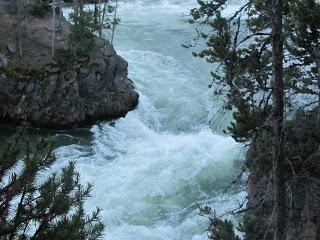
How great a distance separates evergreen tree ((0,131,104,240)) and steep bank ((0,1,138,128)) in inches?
579

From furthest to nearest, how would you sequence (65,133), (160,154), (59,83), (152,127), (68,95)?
(152,127) → (68,95) → (59,83) → (65,133) → (160,154)

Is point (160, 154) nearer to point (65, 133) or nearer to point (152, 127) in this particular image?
point (152, 127)

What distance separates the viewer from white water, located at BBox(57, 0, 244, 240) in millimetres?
16281

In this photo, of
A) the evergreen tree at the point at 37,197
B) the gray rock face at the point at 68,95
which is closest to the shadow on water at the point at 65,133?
the gray rock face at the point at 68,95

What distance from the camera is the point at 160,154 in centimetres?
2091

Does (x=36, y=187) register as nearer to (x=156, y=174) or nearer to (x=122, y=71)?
(x=156, y=174)

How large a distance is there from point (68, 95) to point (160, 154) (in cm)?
505

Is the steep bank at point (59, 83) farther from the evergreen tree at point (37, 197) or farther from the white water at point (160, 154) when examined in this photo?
the evergreen tree at point (37, 197)

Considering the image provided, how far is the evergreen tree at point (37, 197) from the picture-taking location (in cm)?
634

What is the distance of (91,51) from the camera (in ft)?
81.1

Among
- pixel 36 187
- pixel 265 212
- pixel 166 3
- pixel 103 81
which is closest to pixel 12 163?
pixel 36 187

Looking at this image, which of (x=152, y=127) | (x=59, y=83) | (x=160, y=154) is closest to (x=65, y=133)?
(x=59, y=83)

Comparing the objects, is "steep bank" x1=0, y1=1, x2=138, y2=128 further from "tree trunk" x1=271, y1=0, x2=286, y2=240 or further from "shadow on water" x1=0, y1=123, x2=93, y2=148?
"tree trunk" x1=271, y1=0, x2=286, y2=240

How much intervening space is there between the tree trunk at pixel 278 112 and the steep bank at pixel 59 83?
51.2 ft
